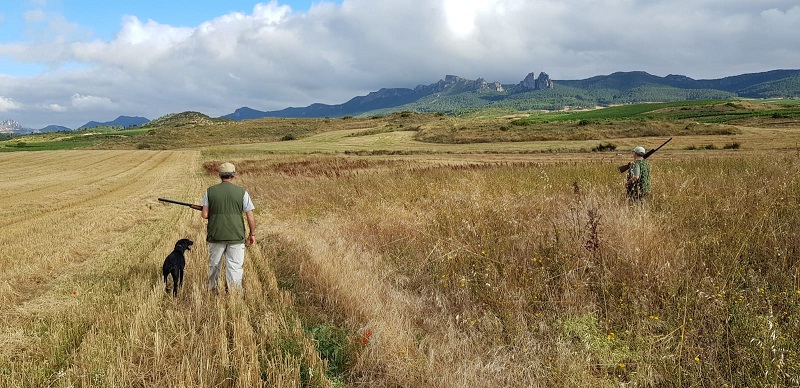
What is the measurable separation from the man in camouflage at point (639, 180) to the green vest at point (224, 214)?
820 cm

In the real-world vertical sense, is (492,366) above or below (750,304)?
below

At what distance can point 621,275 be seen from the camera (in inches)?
220

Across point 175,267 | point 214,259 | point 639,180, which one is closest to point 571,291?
point 214,259

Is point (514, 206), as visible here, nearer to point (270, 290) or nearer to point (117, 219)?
point (270, 290)

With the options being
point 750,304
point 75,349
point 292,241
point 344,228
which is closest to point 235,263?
point 75,349

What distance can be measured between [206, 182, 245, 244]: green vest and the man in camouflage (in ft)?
26.9

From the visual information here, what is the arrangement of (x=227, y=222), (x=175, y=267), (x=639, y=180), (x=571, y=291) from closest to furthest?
(x=571, y=291)
(x=227, y=222)
(x=175, y=267)
(x=639, y=180)

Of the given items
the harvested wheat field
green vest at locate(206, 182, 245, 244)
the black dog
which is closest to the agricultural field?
the harvested wheat field

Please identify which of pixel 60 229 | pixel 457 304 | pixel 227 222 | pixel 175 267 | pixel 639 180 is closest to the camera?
pixel 457 304

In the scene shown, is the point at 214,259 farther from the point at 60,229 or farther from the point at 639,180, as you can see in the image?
the point at 60,229

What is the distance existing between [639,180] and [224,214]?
8.61 metres

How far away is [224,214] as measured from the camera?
6.35 meters

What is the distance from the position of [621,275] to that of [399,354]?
3.24 m

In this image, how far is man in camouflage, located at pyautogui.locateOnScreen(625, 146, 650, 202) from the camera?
940 centimetres
